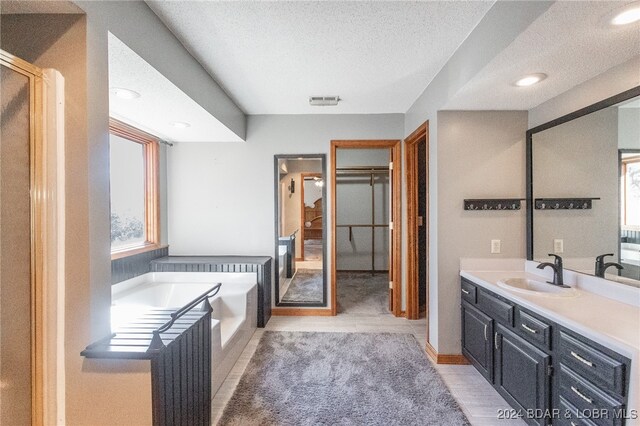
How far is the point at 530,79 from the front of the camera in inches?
71.2

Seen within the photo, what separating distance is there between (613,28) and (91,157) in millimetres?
2409

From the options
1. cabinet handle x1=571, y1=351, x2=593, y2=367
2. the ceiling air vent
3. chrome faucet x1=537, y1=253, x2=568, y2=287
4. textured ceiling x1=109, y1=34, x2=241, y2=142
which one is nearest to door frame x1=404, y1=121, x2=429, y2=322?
the ceiling air vent

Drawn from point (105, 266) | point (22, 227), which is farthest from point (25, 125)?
point (105, 266)

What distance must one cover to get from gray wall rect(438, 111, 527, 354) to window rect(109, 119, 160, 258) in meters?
3.10

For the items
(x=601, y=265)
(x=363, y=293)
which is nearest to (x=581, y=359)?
(x=601, y=265)

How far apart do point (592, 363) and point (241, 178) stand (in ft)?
11.0

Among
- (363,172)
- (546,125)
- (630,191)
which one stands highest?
→ (363,172)

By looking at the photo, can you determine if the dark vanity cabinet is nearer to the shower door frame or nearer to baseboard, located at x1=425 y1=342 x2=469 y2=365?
baseboard, located at x1=425 y1=342 x2=469 y2=365

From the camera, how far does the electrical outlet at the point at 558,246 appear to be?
207 cm

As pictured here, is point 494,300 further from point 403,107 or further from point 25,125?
point 25,125

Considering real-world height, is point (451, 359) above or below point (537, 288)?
below

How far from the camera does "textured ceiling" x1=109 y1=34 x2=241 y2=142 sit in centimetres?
157

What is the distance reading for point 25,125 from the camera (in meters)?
1.08

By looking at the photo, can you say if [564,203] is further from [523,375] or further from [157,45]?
[157,45]
